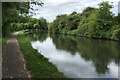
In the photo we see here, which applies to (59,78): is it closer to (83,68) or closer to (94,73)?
(94,73)

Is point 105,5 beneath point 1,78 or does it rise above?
above

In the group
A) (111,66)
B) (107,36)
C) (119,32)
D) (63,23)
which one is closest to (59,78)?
(111,66)

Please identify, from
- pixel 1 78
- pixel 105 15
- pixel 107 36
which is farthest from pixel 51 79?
pixel 105 15

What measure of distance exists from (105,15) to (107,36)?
6545 mm

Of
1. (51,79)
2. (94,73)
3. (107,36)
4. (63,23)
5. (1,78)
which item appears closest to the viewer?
(1,78)

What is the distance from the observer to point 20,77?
1233cm

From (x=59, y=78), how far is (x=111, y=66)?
9.18 m

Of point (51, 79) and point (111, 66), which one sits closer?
point (51, 79)

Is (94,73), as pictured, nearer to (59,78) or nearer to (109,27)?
(59,78)

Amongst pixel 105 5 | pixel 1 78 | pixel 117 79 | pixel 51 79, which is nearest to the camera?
pixel 1 78

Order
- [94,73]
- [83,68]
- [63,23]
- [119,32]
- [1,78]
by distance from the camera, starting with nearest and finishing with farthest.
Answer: [1,78] < [94,73] < [83,68] < [119,32] < [63,23]

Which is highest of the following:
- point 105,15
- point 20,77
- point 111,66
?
point 105,15

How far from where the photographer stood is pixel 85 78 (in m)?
16.6

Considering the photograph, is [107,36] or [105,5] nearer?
[107,36]
